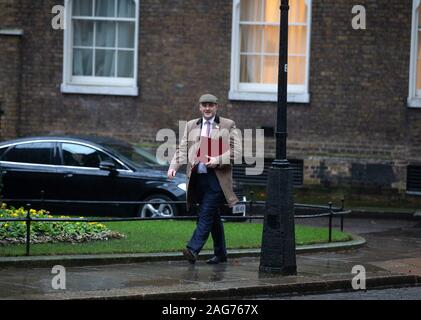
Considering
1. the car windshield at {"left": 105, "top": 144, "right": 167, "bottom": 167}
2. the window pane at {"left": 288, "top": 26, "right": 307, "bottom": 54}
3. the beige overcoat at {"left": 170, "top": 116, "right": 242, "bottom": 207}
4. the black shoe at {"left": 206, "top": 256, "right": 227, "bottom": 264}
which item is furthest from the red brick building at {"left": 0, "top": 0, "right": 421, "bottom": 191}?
the beige overcoat at {"left": 170, "top": 116, "right": 242, "bottom": 207}

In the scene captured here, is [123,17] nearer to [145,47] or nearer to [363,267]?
[145,47]

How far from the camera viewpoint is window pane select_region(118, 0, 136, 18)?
23.7 metres

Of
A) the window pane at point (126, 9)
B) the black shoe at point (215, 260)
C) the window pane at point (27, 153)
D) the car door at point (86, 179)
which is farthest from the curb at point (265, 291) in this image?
the window pane at point (126, 9)

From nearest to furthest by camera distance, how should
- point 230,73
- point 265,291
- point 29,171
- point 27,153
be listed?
point 265,291 → point 29,171 → point 27,153 → point 230,73

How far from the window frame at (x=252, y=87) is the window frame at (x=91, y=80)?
221 cm

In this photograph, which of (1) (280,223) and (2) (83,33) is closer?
(1) (280,223)

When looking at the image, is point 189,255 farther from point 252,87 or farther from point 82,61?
point 82,61

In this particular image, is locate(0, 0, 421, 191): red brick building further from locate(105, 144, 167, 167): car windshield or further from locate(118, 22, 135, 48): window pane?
locate(105, 144, 167, 167): car windshield

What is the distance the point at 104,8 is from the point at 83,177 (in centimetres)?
715

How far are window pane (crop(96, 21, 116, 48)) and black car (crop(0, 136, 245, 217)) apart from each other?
19.8 ft

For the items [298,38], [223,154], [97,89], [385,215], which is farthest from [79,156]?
[298,38]

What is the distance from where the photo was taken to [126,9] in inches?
935
